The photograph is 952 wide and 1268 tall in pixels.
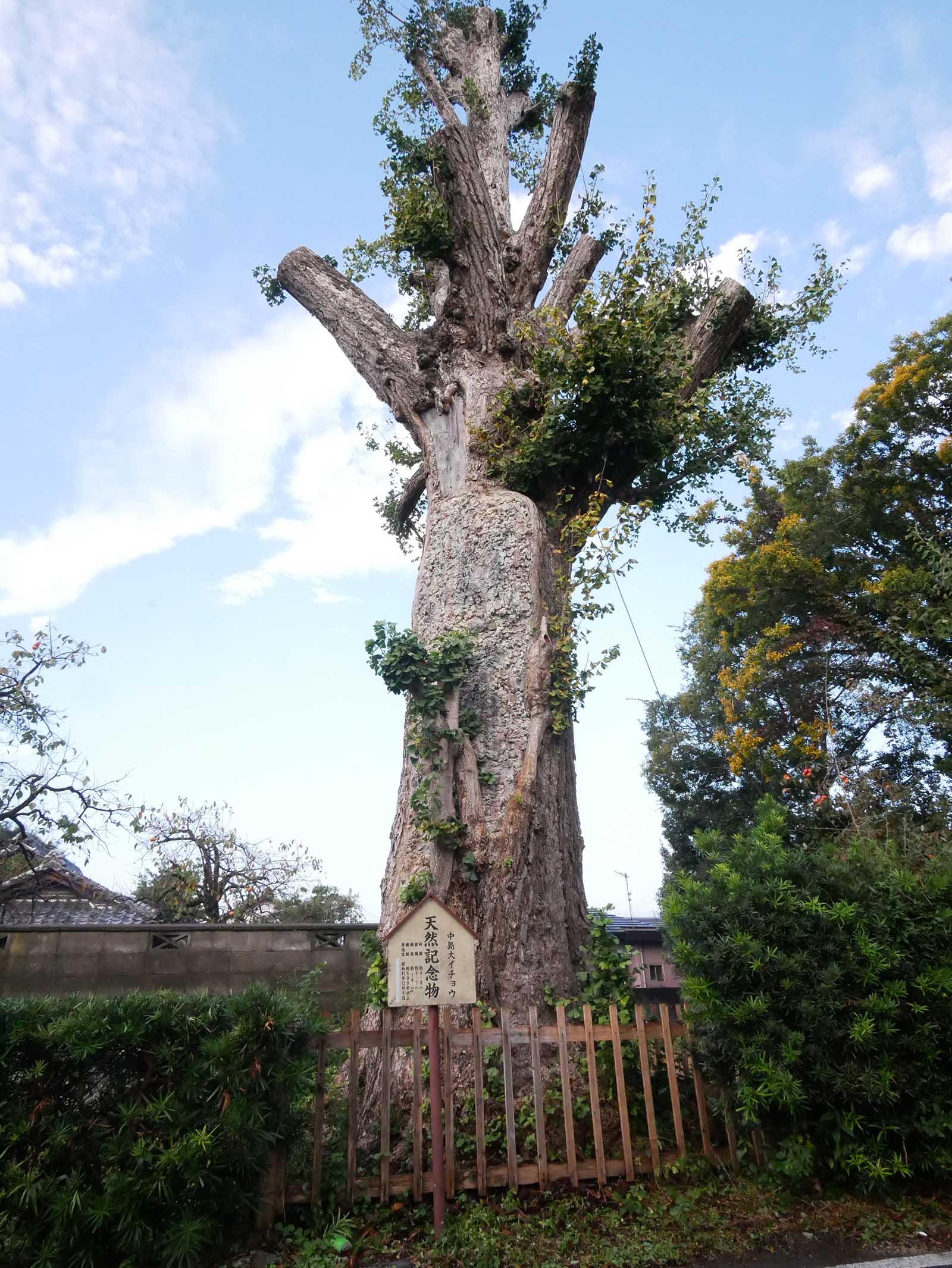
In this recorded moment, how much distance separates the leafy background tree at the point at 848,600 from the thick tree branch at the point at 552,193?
26.7ft

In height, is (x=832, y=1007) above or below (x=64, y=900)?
below

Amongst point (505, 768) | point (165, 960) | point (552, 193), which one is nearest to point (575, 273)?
point (552, 193)

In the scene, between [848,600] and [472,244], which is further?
[848,600]

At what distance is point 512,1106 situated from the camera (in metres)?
4.27

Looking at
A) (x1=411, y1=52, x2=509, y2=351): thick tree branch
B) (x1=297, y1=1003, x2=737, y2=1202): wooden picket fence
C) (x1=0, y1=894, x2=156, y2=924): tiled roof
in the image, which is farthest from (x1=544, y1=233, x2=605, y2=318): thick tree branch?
(x1=0, y1=894, x2=156, y2=924): tiled roof

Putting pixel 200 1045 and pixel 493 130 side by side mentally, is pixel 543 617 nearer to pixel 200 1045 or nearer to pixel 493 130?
pixel 200 1045

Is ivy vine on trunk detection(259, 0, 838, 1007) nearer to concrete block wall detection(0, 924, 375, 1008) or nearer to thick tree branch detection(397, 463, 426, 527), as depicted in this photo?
thick tree branch detection(397, 463, 426, 527)

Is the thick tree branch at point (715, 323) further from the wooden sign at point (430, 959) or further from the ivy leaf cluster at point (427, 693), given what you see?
the wooden sign at point (430, 959)

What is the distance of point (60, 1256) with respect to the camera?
10.9ft

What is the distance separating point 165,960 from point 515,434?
7.07 m

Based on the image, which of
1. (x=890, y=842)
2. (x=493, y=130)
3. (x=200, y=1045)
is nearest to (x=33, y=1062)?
(x=200, y=1045)

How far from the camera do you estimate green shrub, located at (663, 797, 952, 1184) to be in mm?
3990

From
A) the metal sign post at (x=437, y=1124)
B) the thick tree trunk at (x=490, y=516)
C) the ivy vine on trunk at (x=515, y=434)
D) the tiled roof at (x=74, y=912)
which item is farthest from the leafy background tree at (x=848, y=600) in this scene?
the tiled roof at (x=74, y=912)

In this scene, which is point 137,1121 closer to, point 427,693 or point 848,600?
point 427,693
